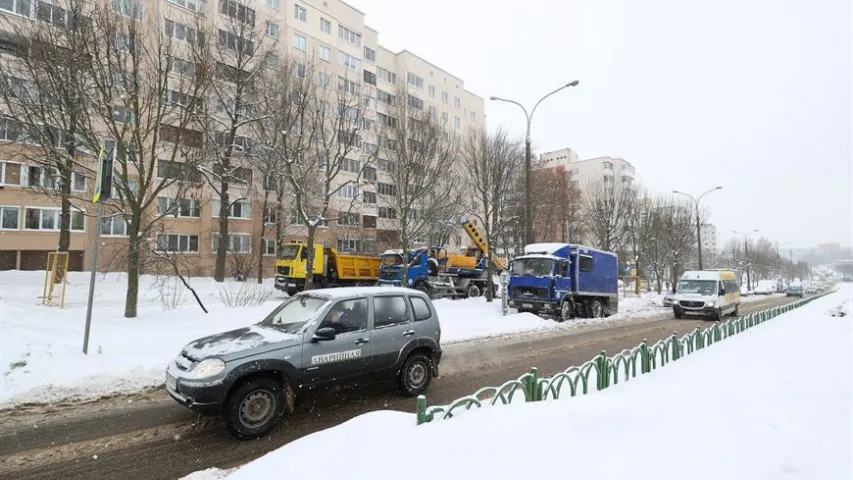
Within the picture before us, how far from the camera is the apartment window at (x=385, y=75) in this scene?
50375mm

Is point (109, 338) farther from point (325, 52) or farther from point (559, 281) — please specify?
point (325, 52)

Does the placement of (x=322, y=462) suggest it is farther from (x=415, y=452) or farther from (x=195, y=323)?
(x=195, y=323)

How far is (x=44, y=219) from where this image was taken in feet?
90.3

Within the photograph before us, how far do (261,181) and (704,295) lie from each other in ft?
95.2

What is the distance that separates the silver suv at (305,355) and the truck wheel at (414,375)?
15 mm

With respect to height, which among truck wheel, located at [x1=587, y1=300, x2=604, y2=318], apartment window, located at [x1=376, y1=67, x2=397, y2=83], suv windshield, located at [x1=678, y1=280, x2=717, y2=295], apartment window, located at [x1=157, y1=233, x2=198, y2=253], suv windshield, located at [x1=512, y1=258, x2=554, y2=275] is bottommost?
truck wheel, located at [x1=587, y1=300, x2=604, y2=318]

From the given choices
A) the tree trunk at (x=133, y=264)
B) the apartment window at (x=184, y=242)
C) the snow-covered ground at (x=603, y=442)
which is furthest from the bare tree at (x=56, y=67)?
the apartment window at (x=184, y=242)

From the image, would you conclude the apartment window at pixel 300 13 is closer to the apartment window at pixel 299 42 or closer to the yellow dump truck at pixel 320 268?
the apartment window at pixel 299 42

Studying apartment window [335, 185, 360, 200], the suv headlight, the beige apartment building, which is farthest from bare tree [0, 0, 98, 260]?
apartment window [335, 185, 360, 200]

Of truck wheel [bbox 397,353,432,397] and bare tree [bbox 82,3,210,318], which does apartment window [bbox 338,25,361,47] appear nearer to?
bare tree [bbox 82,3,210,318]

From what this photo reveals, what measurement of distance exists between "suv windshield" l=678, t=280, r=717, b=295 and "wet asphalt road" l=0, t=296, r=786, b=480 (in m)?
17.1

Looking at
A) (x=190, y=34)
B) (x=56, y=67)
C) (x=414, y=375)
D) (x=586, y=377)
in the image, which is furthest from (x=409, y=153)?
(x=586, y=377)

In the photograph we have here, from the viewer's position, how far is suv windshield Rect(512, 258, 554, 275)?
17.7 m

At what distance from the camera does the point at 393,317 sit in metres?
6.71
